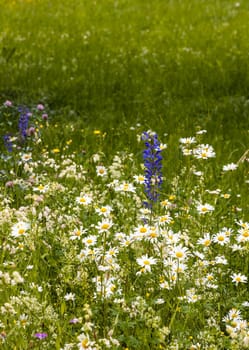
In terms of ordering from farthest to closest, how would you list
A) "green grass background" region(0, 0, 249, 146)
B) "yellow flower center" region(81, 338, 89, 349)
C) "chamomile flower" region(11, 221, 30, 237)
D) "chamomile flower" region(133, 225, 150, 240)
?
1. "green grass background" region(0, 0, 249, 146)
2. "chamomile flower" region(11, 221, 30, 237)
3. "chamomile flower" region(133, 225, 150, 240)
4. "yellow flower center" region(81, 338, 89, 349)

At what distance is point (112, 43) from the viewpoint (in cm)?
1148

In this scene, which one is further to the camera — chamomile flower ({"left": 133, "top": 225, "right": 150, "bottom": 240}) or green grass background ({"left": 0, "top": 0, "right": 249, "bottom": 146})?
green grass background ({"left": 0, "top": 0, "right": 249, "bottom": 146})

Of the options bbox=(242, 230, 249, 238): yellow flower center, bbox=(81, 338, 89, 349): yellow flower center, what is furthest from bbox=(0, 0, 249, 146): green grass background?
bbox=(81, 338, 89, 349): yellow flower center

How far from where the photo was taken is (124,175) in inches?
185

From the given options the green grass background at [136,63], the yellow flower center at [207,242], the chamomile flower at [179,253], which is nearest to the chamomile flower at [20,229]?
the chamomile flower at [179,253]

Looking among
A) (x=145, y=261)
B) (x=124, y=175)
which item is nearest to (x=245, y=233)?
(x=145, y=261)

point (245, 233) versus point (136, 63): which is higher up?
point (136, 63)

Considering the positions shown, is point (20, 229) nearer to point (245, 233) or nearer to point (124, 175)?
point (245, 233)

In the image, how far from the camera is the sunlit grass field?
111 inches

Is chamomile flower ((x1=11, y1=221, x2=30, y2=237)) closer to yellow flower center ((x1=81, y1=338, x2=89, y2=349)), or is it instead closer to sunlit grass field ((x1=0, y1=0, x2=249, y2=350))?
sunlit grass field ((x1=0, y1=0, x2=249, y2=350))

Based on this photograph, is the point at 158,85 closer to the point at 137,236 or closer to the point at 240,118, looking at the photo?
the point at 240,118

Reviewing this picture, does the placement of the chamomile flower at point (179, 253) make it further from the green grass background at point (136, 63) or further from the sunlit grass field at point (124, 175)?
the green grass background at point (136, 63)

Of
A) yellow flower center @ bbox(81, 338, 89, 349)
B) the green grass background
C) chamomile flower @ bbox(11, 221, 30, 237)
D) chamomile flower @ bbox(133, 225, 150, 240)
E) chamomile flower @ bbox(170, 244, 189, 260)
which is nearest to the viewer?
yellow flower center @ bbox(81, 338, 89, 349)

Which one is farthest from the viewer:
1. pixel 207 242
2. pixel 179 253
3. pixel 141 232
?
pixel 207 242
